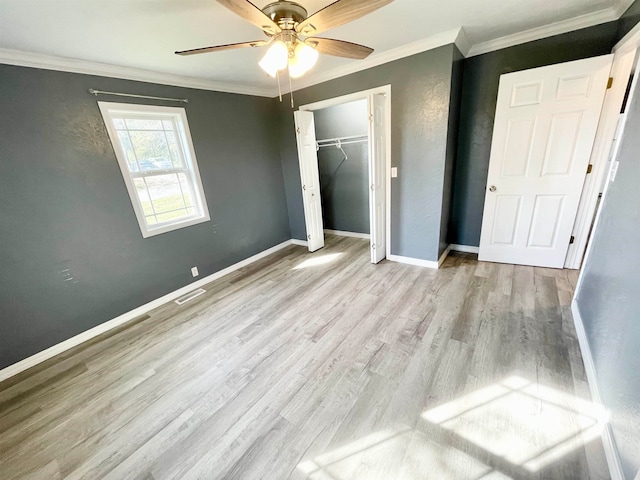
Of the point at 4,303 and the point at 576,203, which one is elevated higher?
the point at 576,203

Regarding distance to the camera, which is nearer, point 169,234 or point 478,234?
point 169,234

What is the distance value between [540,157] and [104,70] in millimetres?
4309

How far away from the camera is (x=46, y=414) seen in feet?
5.39

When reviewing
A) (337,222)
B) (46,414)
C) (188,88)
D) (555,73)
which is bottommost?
(46,414)

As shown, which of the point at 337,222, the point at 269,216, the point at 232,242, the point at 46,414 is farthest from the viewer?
the point at 337,222

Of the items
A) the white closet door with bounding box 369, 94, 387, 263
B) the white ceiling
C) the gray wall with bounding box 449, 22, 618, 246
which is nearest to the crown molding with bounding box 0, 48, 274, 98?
the white ceiling

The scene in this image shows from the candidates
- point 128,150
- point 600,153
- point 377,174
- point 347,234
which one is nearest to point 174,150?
point 128,150

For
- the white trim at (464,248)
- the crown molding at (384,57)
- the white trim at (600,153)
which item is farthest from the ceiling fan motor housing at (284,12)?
the white trim at (464,248)

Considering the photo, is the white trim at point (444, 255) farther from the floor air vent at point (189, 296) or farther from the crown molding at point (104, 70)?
the crown molding at point (104, 70)

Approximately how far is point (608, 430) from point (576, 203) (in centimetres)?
223

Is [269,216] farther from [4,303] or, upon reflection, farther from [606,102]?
[606,102]

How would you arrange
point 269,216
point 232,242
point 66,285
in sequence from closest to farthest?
1. point 66,285
2. point 232,242
3. point 269,216

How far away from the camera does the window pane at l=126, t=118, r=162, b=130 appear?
2529 mm

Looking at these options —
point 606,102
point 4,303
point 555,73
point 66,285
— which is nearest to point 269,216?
point 66,285
